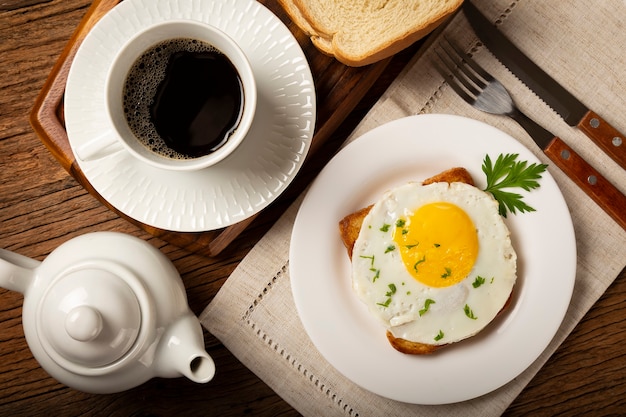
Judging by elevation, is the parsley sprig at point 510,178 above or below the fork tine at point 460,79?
below

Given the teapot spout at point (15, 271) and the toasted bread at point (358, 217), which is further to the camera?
the toasted bread at point (358, 217)

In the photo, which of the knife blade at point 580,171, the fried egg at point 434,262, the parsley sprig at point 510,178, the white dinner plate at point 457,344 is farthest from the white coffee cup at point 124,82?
the knife blade at point 580,171

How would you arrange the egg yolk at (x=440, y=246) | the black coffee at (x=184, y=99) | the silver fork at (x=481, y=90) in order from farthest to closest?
the silver fork at (x=481, y=90) < the egg yolk at (x=440, y=246) < the black coffee at (x=184, y=99)

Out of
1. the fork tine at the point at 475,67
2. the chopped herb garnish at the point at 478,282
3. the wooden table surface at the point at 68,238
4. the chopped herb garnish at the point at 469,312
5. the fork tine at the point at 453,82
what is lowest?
the wooden table surface at the point at 68,238

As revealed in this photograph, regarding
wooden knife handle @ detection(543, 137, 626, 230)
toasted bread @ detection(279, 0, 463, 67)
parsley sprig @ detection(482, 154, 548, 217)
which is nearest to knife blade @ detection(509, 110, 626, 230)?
wooden knife handle @ detection(543, 137, 626, 230)

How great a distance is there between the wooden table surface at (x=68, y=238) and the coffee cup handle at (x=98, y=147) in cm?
37

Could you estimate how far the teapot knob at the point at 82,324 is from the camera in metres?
1.15

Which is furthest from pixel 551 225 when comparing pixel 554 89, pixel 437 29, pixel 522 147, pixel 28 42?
pixel 28 42

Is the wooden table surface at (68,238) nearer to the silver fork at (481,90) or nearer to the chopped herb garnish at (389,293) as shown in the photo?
the silver fork at (481,90)

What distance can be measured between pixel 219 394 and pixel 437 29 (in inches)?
48.8

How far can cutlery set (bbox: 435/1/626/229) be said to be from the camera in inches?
63.1

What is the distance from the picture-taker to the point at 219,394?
173cm

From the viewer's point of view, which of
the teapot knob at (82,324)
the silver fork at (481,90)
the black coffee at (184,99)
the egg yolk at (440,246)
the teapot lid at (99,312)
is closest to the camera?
the teapot knob at (82,324)

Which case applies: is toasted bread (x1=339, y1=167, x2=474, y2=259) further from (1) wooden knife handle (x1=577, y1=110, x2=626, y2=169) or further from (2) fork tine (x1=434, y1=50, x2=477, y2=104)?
(1) wooden knife handle (x1=577, y1=110, x2=626, y2=169)
